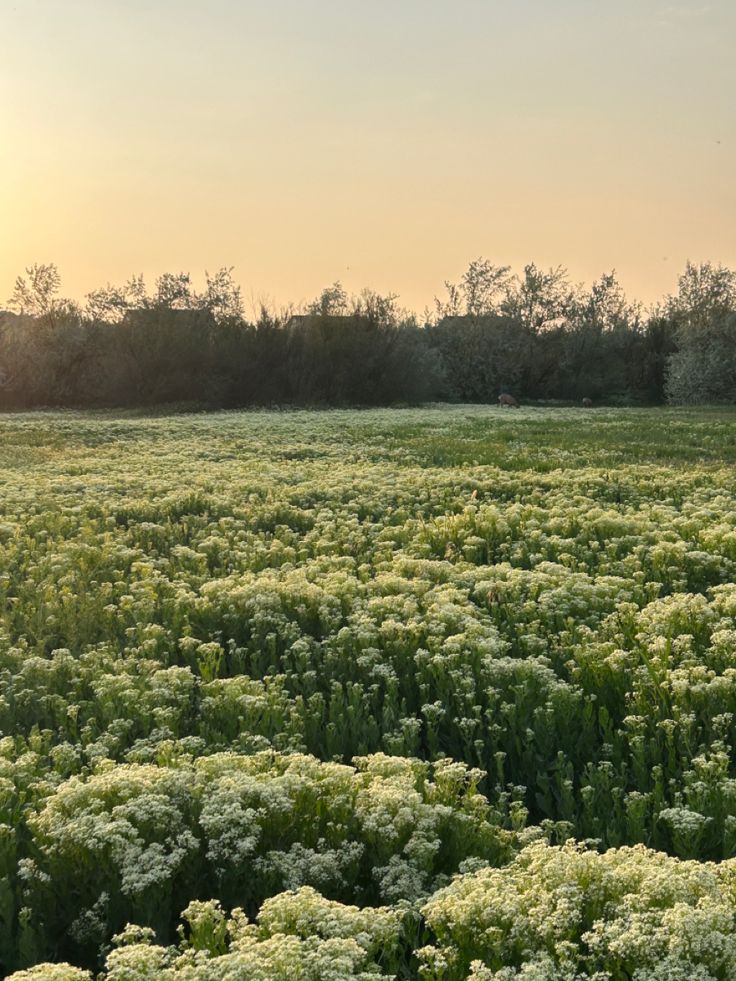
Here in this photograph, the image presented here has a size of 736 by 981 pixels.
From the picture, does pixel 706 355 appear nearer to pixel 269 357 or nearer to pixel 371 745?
pixel 269 357

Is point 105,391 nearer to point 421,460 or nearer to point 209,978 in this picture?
point 421,460

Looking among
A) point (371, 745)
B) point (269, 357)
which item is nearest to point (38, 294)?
point (269, 357)

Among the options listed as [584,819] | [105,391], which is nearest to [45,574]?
[584,819]

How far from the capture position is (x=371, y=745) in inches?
253

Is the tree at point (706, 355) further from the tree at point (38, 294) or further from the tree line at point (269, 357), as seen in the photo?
the tree at point (38, 294)

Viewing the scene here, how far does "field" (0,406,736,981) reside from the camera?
377cm

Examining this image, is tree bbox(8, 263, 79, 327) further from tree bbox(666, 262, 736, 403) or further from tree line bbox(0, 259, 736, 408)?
tree bbox(666, 262, 736, 403)

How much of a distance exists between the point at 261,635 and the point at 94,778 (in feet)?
12.0

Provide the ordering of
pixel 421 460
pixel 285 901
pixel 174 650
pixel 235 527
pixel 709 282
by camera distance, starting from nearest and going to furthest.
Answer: pixel 285 901
pixel 174 650
pixel 235 527
pixel 421 460
pixel 709 282

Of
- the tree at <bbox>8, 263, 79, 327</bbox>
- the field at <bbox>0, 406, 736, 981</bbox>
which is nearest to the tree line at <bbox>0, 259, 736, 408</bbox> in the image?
the tree at <bbox>8, 263, 79, 327</bbox>

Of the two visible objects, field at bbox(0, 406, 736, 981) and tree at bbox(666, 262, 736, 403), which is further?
tree at bbox(666, 262, 736, 403)

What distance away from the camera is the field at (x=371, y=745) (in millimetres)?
3770

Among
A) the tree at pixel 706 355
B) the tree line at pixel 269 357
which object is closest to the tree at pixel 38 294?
the tree line at pixel 269 357

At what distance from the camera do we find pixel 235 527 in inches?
524
